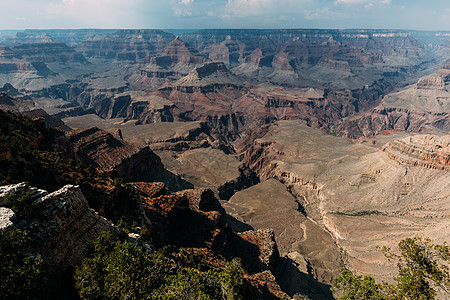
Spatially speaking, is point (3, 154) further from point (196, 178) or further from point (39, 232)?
point (196, 178)

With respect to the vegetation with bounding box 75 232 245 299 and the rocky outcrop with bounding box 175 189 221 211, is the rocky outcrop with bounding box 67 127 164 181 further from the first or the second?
the vegetation with bounding box 75 232 245 299

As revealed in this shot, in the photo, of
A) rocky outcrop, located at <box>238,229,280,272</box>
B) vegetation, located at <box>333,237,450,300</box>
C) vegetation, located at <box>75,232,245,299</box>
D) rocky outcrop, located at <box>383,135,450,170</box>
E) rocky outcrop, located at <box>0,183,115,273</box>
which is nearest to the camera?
vegetation, located at <box>75,232,245,299</box>

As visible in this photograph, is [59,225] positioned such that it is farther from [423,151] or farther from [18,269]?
[423,151]

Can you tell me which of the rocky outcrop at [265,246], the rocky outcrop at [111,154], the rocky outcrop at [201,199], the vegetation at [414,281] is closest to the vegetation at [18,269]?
the vegetation at [414,281]

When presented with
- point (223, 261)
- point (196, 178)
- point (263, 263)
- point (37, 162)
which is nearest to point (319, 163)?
point (196, 178)

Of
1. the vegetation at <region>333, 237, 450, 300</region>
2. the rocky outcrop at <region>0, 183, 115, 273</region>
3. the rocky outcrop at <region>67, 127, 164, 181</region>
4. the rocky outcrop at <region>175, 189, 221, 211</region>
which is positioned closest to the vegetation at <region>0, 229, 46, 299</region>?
the rocky outcrop at <region>0, 183, 115, 273</region>

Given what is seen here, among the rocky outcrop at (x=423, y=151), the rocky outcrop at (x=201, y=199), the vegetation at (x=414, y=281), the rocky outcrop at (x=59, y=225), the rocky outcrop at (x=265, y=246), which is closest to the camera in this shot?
the rocky outcrop at (x=59, y=225)

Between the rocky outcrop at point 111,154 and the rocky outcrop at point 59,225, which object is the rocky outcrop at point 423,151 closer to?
the rocky outcrop at point 111,154
